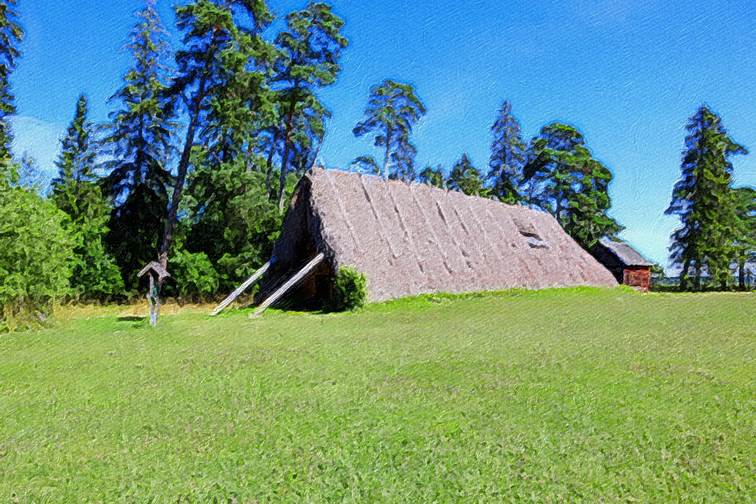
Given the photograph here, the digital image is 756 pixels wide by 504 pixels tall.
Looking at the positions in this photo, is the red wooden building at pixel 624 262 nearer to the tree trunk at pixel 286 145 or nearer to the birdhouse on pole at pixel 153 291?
the tree trunk at pixel 286 145

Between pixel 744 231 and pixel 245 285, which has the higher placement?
pixel 744 231

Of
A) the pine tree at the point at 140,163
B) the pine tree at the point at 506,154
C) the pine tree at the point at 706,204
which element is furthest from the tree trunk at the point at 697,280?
the pine tree at the point at 140,163

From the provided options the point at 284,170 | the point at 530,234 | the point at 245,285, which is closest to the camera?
the point at 245,285

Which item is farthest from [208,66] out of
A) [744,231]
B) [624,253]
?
[744,231]

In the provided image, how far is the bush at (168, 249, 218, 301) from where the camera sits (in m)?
21.3

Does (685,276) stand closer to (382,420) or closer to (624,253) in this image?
(624,253)

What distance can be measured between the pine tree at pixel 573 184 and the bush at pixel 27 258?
92.7ft

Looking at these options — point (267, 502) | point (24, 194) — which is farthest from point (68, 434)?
point (24, 194)

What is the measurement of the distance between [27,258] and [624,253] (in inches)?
1262

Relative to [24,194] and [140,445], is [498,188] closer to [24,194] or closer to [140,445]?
[24,194]

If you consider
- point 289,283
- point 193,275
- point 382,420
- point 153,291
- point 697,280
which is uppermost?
point 697,280

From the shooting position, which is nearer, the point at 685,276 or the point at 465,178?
the point at 685,276

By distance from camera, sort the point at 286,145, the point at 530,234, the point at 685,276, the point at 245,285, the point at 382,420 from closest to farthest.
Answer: the point at 382,420 < the point at 245,285 < the point at 530,234 < the point at 286,145 < the point at 685,276

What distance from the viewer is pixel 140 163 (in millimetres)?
23000
